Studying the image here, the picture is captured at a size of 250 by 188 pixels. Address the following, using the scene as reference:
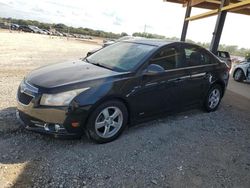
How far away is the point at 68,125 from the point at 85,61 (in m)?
1.58

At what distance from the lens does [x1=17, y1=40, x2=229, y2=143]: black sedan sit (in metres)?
3.45

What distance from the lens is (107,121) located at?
12.5 feet

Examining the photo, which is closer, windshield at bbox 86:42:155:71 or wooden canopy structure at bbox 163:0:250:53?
windshield at bbox 86:42:155:71

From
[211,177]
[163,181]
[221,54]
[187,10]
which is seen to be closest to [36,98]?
[163,181]

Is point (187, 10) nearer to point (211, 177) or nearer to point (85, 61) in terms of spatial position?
point (85, 61)

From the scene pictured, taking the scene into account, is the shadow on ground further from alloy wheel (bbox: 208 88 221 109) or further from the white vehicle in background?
the white vehicle in background

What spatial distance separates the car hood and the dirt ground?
2.75ft

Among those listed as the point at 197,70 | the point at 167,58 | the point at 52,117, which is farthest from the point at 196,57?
the point at 52,117

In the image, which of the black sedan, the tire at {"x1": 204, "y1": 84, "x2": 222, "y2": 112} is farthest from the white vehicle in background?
the black sedan

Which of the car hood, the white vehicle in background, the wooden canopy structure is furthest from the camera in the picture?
the white vehicle in background

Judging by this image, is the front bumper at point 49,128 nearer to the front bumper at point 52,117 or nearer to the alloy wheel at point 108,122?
the front bumper at point 52,117

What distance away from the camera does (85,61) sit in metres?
4.69

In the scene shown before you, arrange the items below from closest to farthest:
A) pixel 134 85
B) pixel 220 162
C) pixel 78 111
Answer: pixel 78 111
pixel 220 162
pixel 134 85

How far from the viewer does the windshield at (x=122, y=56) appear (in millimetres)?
4203
